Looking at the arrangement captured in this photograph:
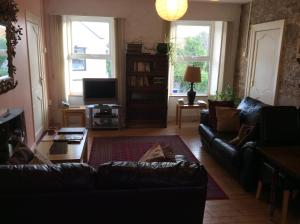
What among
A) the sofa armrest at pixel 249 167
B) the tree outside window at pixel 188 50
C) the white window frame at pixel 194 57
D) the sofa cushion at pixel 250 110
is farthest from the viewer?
the tree outside window at pixel 188 50

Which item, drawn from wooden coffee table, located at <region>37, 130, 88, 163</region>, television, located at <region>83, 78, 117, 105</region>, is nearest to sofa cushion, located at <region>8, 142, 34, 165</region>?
wooden coffee table, located at <region>37, 130, 88, 163</region>

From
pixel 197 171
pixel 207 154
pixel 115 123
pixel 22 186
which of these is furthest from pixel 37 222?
pixel 115 123

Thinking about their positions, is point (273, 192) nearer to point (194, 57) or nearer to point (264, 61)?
point (264, 61)

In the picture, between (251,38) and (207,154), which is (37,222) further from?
(251,38)

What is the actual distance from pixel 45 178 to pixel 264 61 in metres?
4.41

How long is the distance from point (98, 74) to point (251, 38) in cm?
329

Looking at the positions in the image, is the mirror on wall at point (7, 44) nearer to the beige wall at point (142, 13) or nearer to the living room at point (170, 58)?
the living room at point (170, 58)

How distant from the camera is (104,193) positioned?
1.53 meters

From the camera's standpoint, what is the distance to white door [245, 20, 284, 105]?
14.3 ft

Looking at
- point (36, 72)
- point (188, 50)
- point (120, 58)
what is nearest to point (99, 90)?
point (120, 58)

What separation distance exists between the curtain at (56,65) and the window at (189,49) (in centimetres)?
238

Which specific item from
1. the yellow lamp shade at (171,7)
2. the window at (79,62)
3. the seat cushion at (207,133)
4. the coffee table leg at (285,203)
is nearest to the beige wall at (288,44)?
the seat cushion at (207,133)

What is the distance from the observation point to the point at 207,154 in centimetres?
420

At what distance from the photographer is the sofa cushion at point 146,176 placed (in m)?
1.56
